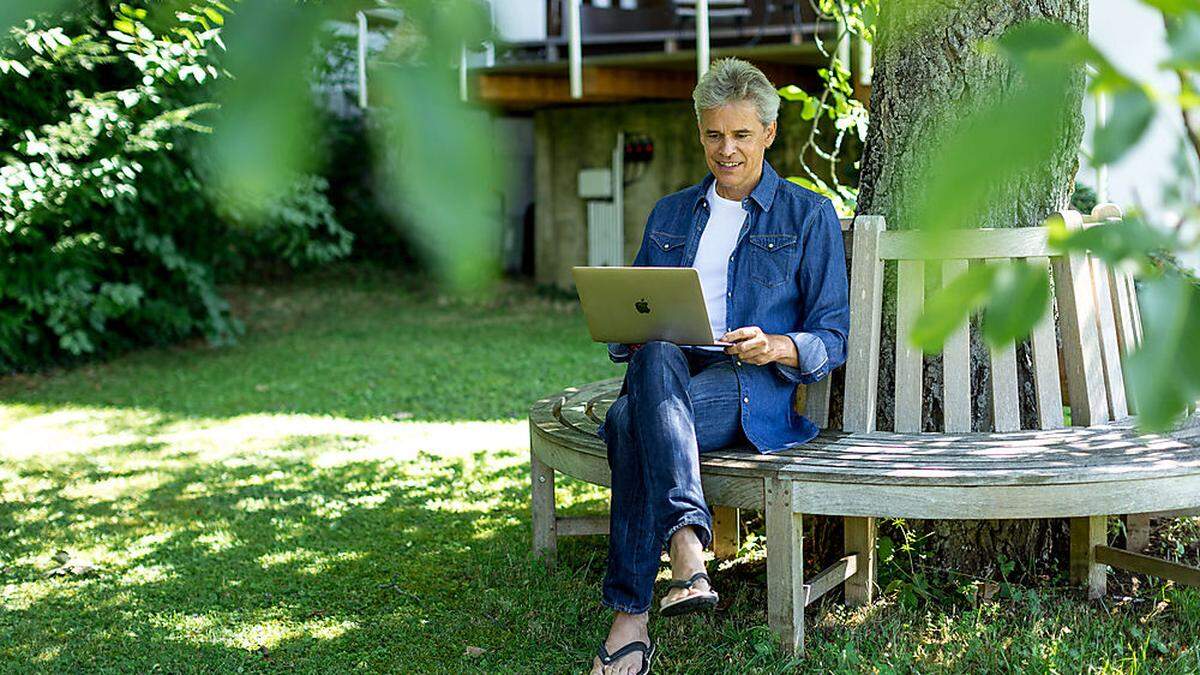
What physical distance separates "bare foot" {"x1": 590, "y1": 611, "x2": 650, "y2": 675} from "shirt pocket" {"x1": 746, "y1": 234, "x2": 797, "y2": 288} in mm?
884

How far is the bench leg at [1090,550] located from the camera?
3158mm

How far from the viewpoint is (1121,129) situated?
1.89 ft

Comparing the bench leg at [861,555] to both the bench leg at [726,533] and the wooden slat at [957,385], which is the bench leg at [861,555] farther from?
the bench leg at [726,533]

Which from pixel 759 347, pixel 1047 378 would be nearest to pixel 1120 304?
pixel 1047 378

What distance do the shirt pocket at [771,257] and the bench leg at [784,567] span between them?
599 millimetres

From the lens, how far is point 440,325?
10.0m

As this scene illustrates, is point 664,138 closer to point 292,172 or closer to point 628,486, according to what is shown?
point 628,486

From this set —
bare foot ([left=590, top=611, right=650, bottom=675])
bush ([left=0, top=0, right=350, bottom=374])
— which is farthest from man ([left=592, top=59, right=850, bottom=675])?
bush ([left=0, top=0, right=350, bottom=374])

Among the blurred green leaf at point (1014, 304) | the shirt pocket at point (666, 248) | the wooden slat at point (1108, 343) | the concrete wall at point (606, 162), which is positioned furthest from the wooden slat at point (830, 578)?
the concrete wall at point (606, 162)

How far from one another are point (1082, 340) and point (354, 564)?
2.17 meters

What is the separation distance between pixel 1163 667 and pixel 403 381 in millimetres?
5537

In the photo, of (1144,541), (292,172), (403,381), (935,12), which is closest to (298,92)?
(292,172)

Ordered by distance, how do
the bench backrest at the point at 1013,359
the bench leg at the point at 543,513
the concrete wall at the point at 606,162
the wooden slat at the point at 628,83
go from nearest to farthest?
1. the bench backrest at the point at 1013,359
2. the bench leg at the point at 543,513
3. the wooden slat at the point at 628,83
4. the concrete wall at the point at 606,162

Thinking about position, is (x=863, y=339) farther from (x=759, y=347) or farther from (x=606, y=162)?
(x=606, y=162)
